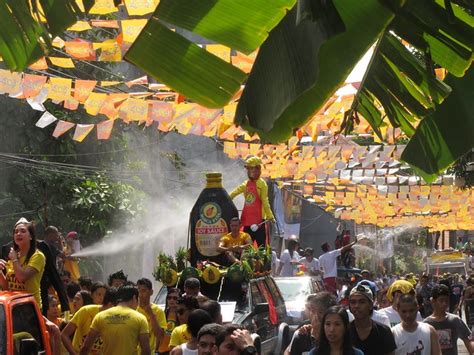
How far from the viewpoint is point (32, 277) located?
948 cm

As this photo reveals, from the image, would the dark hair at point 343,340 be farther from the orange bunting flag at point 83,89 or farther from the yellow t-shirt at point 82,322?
the orange bunting flag at point 83,89

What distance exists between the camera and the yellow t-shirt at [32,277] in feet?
31.0

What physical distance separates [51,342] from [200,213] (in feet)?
19.7

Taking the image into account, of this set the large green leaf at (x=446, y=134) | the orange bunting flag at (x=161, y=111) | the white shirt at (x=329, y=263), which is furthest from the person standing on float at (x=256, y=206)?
the large green leaf at (x=446, y=134)

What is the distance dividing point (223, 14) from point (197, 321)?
4.91 m

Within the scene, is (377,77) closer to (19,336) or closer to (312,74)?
(312,74)

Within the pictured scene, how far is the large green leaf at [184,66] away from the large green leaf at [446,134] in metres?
1.30

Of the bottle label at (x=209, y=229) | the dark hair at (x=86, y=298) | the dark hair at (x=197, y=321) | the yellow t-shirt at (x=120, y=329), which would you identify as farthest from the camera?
the bottle label at (x=209, y=229)

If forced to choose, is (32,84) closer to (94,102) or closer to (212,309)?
(94,102)

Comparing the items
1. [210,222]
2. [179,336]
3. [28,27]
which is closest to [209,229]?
[210,222]

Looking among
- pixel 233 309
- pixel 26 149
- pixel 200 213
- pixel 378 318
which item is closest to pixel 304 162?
pixel 26 149

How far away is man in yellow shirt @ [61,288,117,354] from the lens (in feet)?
34.0

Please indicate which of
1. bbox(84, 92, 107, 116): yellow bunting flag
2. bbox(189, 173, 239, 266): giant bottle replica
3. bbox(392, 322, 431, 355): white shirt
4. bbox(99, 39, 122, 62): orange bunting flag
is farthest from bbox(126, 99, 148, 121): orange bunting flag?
bbox(392, 322, 431, 355): white shirt

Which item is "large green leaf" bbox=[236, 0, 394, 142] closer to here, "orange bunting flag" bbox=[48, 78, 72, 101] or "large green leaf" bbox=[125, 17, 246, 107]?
"large green leaf" bbox=[125, 17, 246, 107]
